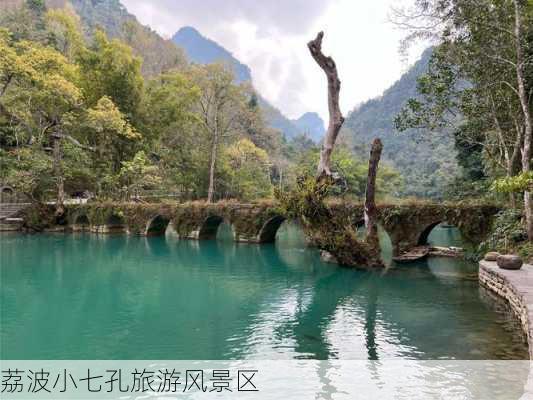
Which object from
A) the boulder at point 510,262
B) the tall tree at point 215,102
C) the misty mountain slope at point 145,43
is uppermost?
the misty mountain slope at point 145,43

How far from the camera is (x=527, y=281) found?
10.2m

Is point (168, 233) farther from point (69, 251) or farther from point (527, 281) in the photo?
point (527, 281)

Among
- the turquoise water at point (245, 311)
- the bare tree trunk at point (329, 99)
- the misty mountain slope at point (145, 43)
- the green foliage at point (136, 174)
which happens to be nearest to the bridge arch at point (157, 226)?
the green foliage at point (136, 174)

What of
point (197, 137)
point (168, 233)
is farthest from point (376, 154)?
point (197, 137)

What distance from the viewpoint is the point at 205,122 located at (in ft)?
126

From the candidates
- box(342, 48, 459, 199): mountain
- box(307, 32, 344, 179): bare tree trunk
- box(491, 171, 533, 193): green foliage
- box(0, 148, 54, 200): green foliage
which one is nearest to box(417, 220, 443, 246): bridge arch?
box(342, 48, 459, 199): mountain

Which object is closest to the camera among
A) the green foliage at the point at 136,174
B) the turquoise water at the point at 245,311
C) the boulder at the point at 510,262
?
the turquoise water at the point at 245,311

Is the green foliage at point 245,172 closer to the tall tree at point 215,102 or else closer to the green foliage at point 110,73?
the tall tree at point 215,102

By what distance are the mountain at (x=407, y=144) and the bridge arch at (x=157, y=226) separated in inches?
638

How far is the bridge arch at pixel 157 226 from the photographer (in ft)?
98.3

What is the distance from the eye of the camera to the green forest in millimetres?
15422

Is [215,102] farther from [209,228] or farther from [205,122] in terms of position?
[209,228]

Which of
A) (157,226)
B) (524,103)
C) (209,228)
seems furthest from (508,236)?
(157,226)

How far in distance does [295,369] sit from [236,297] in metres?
5.62
